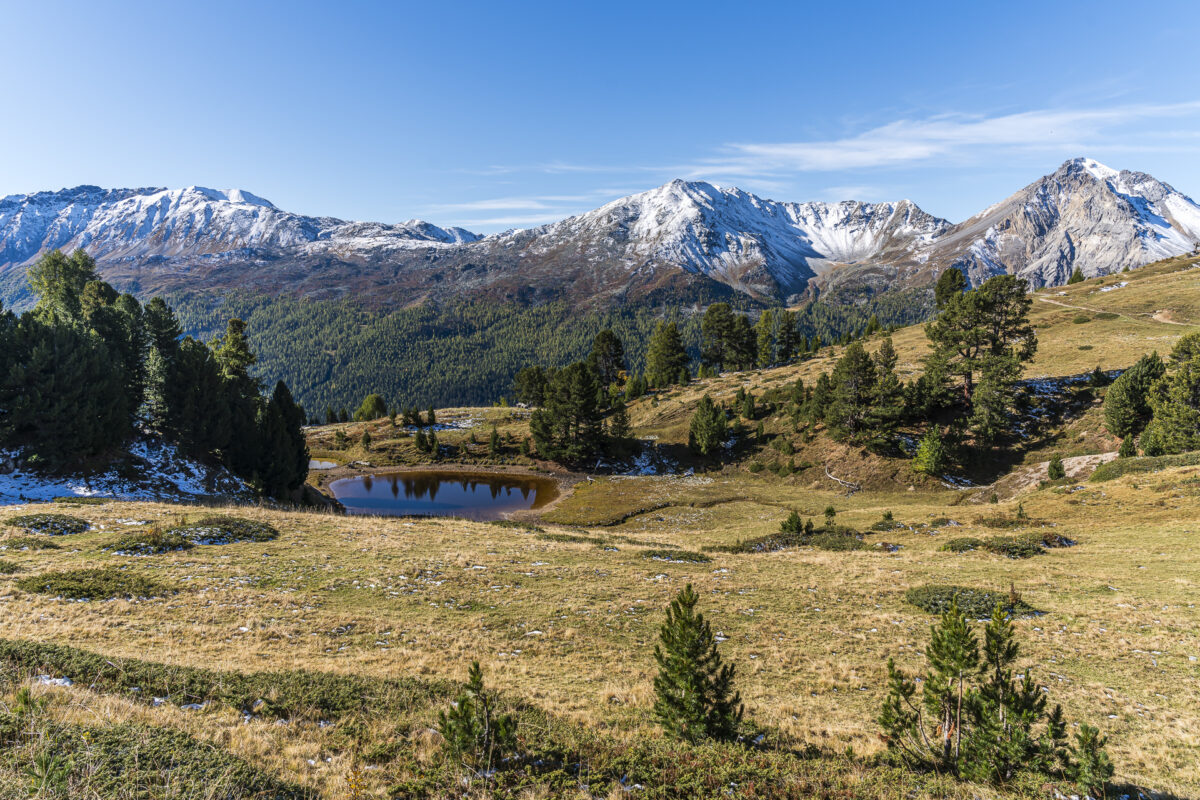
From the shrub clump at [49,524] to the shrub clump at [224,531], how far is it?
4.07 m

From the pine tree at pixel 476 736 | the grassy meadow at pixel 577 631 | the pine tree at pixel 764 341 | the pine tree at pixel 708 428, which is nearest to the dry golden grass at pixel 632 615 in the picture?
the grassy meadow at pixel 577 631

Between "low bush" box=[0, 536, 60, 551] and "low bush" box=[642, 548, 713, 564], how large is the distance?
27.2 m

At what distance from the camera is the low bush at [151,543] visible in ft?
68.4

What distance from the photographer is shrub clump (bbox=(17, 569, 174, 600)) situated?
15391mm

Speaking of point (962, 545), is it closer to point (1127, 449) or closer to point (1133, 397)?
point (1127, 449)

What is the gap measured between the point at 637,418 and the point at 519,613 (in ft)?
246

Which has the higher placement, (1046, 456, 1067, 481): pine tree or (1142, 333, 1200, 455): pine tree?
(1142, 333, 1200, 455): pine tree

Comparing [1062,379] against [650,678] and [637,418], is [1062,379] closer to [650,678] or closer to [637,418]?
[637,418]

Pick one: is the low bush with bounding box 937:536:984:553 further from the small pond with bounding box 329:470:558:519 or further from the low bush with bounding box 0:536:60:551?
the low bush with bounding box 0:536:60:551

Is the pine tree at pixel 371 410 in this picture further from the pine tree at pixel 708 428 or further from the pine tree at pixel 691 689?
the pine tree at pixel 691 689

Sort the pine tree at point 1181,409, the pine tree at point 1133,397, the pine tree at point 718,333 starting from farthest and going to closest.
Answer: the pine tree at point 718,333
the pine tree at point 1133,397
the pine tree at point 1181,409

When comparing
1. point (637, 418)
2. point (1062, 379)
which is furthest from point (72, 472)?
point (1062, 379)

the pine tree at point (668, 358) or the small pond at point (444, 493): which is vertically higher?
the pine tree at point (668, 358)

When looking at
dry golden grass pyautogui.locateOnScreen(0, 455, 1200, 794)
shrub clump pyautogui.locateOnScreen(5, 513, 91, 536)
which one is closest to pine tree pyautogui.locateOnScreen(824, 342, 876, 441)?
dry golden grass pyautogui.locateOnScreen(0, 455, 1200, 794)
